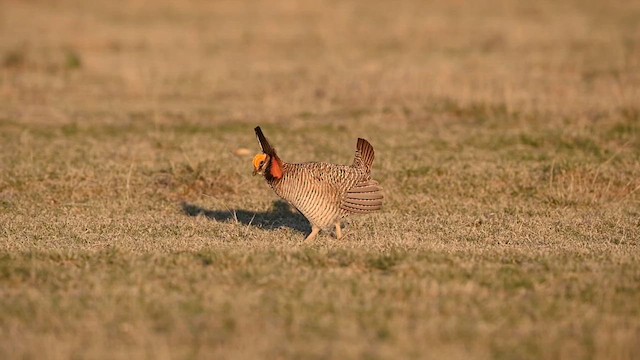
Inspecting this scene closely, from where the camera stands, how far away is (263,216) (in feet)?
31.3

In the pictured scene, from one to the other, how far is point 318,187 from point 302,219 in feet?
6.70

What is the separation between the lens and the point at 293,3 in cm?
3116

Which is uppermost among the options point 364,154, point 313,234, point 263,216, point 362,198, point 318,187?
point 364,154

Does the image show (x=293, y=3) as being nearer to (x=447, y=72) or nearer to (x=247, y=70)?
(x=247, y=70)

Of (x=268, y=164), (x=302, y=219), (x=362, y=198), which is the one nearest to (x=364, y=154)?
(x=362, y=198)

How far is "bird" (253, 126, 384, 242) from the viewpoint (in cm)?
745

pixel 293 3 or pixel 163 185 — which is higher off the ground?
pixel 293 3

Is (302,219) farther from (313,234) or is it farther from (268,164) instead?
(268,164)

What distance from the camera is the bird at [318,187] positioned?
7445 mm

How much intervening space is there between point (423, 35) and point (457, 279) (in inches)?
739

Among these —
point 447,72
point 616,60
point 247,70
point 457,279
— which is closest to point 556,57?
point 616,60

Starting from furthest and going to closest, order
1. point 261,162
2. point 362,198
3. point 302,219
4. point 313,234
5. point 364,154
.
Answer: point 302,219, point 364,154, point 313,234, point 362,198, point 261,162

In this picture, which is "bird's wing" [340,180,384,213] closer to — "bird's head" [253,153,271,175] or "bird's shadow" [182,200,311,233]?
"bird's head" [253,153,271,175]

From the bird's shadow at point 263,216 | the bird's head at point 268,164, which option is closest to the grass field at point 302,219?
the bird's shadow at point 263,216
